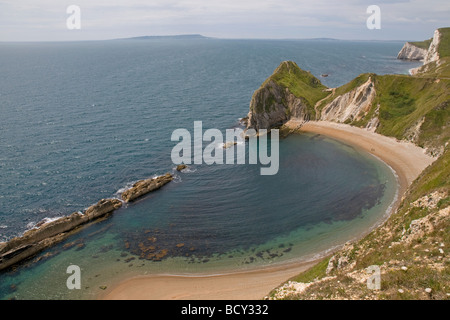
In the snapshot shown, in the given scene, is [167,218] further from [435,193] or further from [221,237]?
[435,193]

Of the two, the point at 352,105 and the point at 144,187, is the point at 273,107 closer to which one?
the point at 352,105

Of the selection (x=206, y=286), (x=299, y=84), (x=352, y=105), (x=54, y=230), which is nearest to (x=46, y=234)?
(x=54, y=230)

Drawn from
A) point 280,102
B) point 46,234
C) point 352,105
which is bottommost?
point 46,234

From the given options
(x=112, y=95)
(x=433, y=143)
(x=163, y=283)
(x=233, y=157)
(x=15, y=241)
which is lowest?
(x=163, y=283)

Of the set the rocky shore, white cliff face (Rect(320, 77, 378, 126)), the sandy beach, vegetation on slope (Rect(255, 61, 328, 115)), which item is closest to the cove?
the sandy beach

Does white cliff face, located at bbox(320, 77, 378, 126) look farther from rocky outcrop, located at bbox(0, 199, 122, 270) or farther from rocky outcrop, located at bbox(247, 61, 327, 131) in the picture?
rocky outcrop, located at bbox(0, 199, 122, 270)

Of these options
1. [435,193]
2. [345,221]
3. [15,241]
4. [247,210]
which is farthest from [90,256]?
[435,193]
